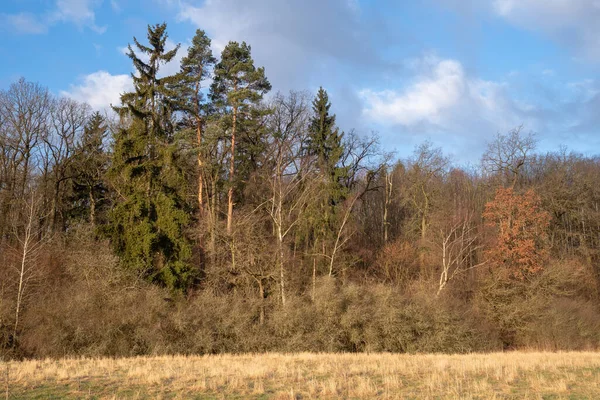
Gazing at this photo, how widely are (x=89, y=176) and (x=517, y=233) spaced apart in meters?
30.2

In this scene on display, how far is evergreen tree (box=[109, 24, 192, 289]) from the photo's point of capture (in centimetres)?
2711

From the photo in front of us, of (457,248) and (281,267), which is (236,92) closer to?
(281,267)

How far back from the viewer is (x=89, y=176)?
36.2m

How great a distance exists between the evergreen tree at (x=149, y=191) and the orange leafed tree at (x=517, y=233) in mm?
20347

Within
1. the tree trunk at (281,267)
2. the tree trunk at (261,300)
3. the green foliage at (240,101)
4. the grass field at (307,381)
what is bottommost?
the grass field at (307,381)

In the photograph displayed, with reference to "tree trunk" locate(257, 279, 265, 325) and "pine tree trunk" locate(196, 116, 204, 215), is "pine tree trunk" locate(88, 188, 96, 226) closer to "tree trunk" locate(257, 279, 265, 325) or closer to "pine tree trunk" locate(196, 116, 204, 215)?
"pine tree trunk" locate(196, 116, 204, 215)

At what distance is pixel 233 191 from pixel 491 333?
18.1 meters

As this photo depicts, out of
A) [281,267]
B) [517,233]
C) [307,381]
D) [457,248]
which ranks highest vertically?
[517,233]

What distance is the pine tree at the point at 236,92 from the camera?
102 feet

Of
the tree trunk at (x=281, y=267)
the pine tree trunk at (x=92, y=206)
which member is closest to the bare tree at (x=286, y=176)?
the tree trunk at (x=281, y=267)

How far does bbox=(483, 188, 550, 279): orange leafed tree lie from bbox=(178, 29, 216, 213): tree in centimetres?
1977

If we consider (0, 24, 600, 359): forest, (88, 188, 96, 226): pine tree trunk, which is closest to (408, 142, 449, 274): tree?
(0, 24, 600, 359): forest

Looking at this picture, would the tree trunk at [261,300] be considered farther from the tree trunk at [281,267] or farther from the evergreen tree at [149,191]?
the evergreen tree at [149,191]

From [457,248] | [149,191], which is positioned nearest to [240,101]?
[149,191]
